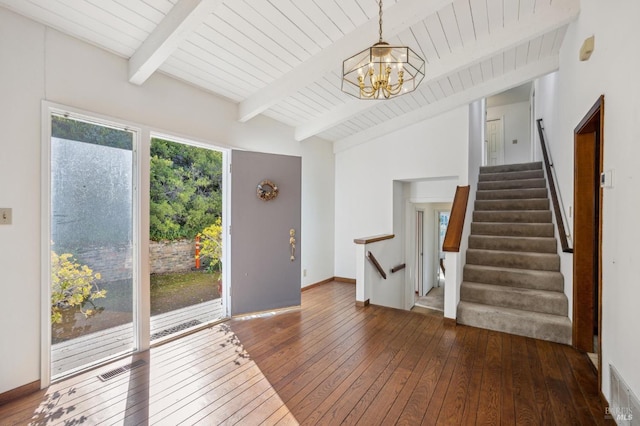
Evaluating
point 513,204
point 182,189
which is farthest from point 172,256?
point 513,204

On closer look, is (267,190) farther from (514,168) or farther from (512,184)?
(514,168)

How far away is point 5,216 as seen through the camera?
2.09 meters

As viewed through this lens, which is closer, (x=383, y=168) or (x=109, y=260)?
(x=109, y=260)

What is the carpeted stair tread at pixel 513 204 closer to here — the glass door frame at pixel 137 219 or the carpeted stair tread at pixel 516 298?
the carpeted stair tread at pixel 516 298

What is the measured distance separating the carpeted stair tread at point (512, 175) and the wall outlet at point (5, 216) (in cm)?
653

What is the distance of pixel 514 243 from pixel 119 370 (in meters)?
4.81

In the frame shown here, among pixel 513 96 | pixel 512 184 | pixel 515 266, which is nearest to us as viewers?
pixel 515 266

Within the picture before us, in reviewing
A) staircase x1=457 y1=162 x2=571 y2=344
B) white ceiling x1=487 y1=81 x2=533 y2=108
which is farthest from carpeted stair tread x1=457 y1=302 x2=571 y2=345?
white ceiling x1=487 y1=81 x2=533 y2=108

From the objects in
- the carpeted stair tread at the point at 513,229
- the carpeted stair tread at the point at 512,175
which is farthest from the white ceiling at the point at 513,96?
the carpeted stair tread at the point at 513,229

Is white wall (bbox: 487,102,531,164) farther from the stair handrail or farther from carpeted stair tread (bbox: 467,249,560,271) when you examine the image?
carpeted stair tread (bbox: 467,249,560,271)

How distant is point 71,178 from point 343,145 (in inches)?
168

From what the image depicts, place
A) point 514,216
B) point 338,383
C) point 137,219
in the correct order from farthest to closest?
1. point 514,216
2. point 137,219
3. point 338,383

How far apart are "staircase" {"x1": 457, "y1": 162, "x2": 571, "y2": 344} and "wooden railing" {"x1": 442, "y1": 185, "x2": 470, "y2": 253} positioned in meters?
0.68

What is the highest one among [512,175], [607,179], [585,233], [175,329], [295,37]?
[295,37]
